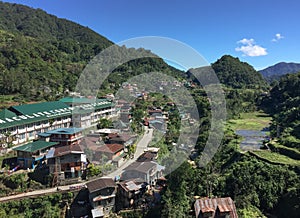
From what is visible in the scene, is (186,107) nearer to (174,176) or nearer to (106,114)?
(106,114)

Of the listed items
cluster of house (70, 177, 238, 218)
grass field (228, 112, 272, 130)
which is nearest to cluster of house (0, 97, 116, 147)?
cluster of house (70, 177, 238, 218)

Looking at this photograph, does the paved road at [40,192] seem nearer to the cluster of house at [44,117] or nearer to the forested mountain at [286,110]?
the cluster of house at [44,117]

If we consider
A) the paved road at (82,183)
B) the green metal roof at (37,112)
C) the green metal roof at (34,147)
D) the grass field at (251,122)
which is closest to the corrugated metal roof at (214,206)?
the paved road at (82,183)

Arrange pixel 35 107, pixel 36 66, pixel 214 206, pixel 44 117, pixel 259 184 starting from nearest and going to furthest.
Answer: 1. pixel 214 206
2. pixel 259 184
3. pixel 44 117
4. pixel 35 107
5. pixel 36 66

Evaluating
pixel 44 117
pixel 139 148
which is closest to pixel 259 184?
pixel 139 148

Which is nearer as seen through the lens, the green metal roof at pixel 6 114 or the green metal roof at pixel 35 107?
the green metal roof at pixel 6 114

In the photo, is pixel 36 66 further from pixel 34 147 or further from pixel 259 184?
pixel 259 184

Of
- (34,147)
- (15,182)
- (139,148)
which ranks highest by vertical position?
(34,147)
